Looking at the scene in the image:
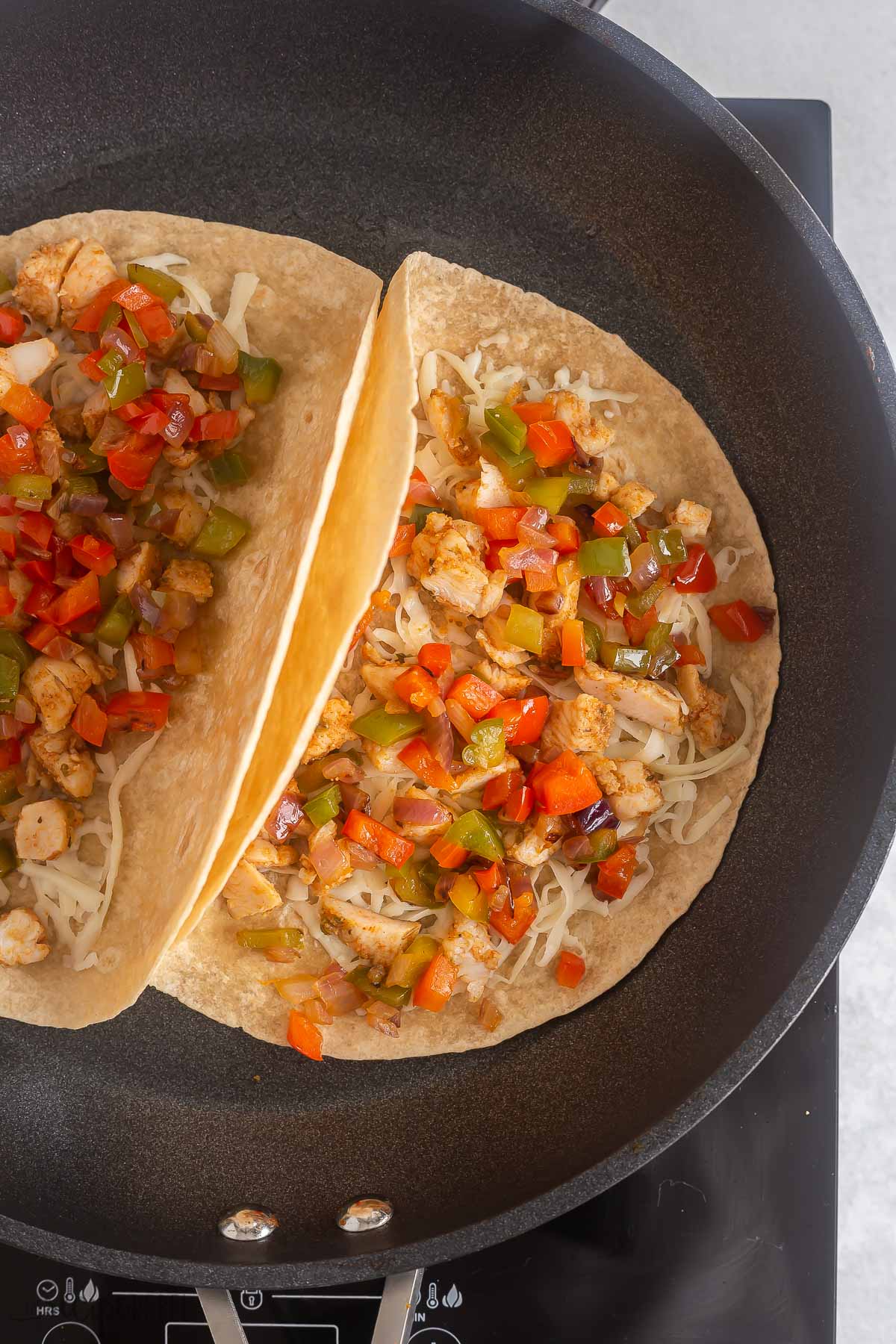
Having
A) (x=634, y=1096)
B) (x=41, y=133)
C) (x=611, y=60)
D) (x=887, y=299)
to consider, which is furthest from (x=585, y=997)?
(x=41, y=133)

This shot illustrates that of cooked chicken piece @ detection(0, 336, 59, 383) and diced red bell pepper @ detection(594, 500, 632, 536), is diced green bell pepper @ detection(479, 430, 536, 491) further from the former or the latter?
cooked chicken piece @ detection(0, 336, 59, 383)

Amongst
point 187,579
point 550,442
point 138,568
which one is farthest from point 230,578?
point 550,442

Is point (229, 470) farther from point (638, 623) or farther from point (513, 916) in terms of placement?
point (513, 916)

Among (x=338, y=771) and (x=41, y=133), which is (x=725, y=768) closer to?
(x=338, y=771)

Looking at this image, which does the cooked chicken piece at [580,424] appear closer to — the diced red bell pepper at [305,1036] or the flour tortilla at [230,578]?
the flour tortilla at [230,578]

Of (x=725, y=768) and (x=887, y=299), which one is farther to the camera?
(x=887, y=299)

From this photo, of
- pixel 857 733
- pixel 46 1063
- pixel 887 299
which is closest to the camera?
pixel 857 733
